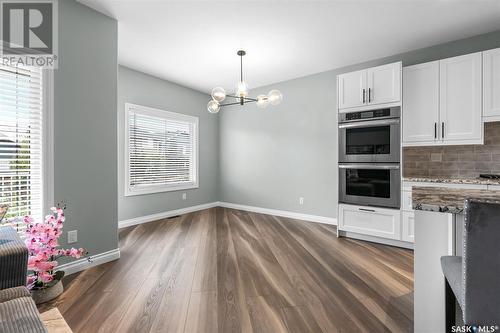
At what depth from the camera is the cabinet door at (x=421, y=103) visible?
121 inches

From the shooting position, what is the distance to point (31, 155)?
2.23m

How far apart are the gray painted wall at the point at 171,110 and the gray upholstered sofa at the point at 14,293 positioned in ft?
8.65

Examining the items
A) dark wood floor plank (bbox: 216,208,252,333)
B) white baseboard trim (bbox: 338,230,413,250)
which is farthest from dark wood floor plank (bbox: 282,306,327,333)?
white baseboard trim (bbox: 338,230,413,250)

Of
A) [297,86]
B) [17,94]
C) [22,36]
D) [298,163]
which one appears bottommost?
[298,163]

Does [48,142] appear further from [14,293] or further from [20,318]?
[20,318]

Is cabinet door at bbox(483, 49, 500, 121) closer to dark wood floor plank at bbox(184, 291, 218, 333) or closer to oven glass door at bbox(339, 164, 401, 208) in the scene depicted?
oven glass door at bbox(339, 164, 401, 208)

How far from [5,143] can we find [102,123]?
2.61 feet

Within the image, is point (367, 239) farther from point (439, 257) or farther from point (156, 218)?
point (156, 218)

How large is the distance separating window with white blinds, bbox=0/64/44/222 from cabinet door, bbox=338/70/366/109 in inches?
140

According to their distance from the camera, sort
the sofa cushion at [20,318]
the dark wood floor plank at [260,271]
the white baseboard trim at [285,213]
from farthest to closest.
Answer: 1. the white baseboard trim at [285,213]
2. the dark wood floor plank at [260,271]
3. the sofa cushion at [20,318]

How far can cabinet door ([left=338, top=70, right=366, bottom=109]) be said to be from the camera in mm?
3418

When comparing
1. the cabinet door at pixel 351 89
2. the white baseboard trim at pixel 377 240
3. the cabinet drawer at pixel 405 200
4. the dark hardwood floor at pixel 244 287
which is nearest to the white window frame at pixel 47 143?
the dark hardwood floor at pixel 244 287

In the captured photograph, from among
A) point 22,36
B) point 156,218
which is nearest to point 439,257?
point 22,36

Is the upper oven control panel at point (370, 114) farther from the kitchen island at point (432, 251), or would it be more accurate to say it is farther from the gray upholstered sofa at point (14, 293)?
the gray upholstered sofa at point (14, 293)
